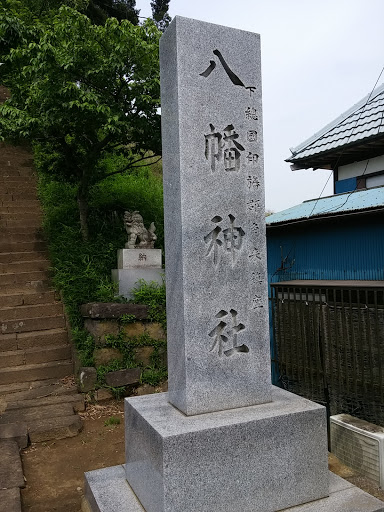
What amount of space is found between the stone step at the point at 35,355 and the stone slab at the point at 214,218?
468 cm

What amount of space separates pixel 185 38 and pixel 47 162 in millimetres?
7754

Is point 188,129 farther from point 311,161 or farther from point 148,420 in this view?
point 311,161

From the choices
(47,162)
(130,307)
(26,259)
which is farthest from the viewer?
(47,162)

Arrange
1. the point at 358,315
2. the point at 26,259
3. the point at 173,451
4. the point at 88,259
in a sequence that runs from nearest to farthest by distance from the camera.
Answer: the point at 173,451, the point at 358,315, the point at 88,259, the point at 26,259

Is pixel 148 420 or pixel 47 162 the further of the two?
pixel 47 162

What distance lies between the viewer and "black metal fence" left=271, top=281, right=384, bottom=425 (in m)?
5.18

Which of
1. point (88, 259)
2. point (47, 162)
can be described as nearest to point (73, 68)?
point (47, 162)

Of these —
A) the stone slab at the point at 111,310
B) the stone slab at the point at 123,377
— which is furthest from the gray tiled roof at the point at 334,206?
the stone slab at the point at 123,377

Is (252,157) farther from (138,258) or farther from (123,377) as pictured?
(138,258)

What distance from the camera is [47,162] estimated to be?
32.3ft

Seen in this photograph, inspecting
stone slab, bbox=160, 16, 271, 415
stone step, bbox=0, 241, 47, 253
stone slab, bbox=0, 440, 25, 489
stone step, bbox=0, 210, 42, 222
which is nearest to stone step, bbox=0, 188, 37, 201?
stone step, bbox=0, 210, 42, 222

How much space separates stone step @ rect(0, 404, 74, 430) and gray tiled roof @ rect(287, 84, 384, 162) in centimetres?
624

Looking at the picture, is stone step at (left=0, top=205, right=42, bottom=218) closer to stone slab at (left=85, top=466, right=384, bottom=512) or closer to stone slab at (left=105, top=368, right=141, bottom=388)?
stone slab at (left=105, top=368, right=141, bottom=388)

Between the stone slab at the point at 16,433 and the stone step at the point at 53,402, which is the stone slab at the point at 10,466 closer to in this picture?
the stone slab at the point at 16,433
